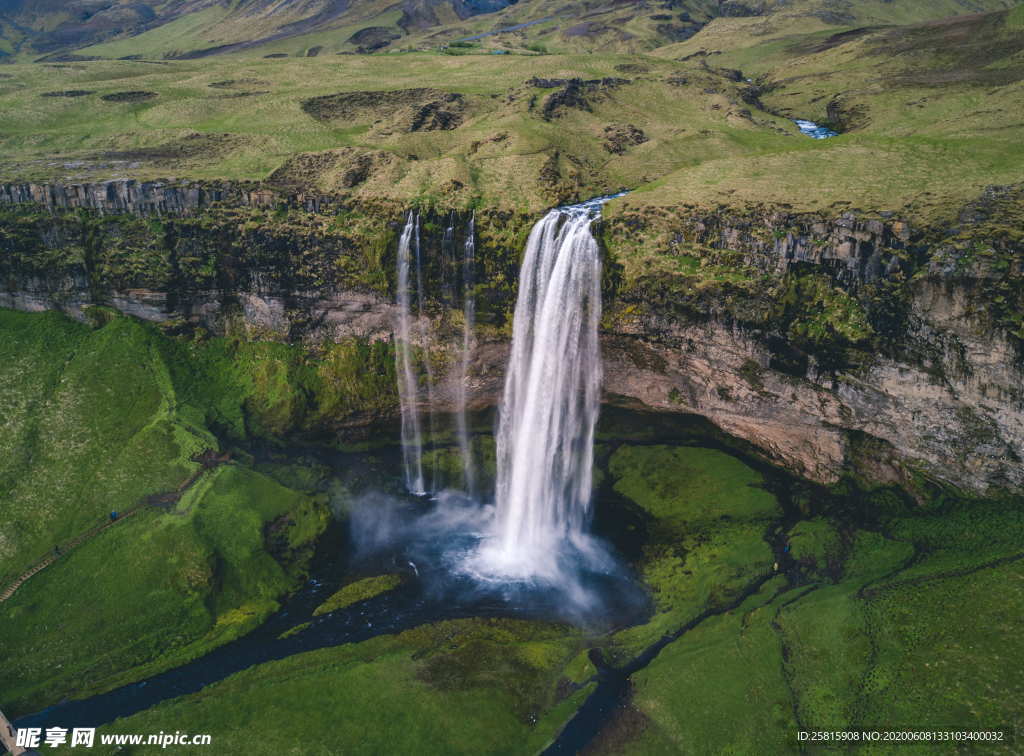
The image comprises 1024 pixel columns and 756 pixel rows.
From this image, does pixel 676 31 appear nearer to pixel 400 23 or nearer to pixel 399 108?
pixel 400 23

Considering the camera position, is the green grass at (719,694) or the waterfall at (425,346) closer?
the green grass at (719,694)

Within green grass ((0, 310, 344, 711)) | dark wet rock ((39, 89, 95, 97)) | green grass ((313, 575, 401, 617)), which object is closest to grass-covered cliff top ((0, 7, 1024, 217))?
→ dark wet rock ((39, 89, 95, 97))

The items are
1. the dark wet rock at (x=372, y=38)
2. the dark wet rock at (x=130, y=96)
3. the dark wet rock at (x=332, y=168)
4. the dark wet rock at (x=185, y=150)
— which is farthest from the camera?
the dark wet rock at (x=372, y=38)

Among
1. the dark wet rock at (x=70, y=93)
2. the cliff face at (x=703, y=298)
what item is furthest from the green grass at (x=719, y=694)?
the dark wet rock at (x=70, y=93)

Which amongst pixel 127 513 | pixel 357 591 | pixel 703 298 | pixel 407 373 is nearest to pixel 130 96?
pixel 407 373

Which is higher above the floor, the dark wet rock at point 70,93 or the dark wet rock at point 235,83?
the dark wet rock at point 70,93

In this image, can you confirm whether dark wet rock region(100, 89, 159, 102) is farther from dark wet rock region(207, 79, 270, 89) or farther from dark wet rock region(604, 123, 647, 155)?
dark wet rock region(604, 123, 647, 155)

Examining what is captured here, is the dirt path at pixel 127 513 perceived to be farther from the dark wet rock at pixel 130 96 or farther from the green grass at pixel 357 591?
the dark wet rock at pixel 130 96
